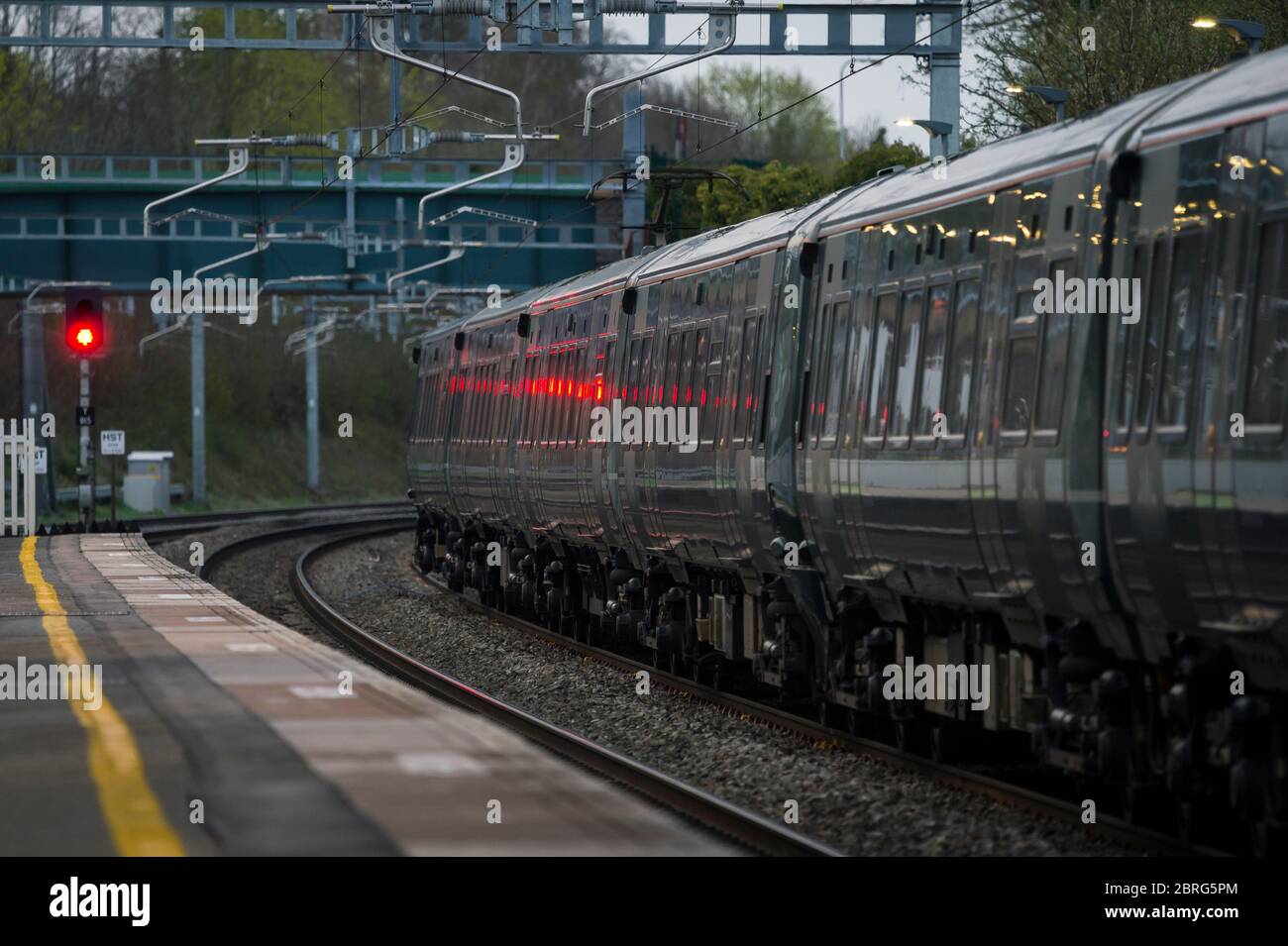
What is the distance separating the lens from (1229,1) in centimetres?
2623

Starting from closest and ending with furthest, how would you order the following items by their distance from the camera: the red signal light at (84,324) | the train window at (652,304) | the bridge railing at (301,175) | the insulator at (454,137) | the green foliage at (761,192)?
the train window at (652,304)
the insulator at (454,137)
the red signal light at (84,324)
the bridge railing at (301,175)
the green foliage at (761,192)

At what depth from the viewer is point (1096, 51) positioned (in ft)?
92.6

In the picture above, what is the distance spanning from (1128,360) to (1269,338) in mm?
1245

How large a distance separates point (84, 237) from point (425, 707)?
35706mm

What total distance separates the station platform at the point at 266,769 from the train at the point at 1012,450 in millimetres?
2252

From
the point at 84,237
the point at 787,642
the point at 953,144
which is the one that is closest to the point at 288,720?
the point at 787,642

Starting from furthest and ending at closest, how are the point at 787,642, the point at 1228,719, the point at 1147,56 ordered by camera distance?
the point at 1147,56, the point at 787,642, the point at 1228,719

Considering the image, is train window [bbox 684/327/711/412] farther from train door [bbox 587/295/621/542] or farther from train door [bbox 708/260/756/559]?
train door [bbox 587/295/621/542]

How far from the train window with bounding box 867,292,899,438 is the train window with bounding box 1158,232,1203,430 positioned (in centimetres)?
367

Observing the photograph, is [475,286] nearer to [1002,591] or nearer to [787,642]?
[787,642]

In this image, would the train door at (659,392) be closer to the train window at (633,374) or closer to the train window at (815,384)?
the train window at (633,374)

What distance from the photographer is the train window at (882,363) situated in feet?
43.3

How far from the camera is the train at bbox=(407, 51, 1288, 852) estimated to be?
909cm

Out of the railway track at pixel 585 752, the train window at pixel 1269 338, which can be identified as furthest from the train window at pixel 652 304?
the train window at pixel 1269 338
